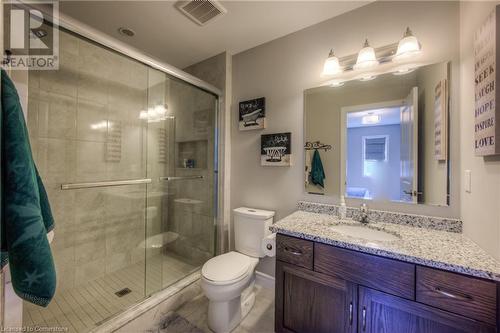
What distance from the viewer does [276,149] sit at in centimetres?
193

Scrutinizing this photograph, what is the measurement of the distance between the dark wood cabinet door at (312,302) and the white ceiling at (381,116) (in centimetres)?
112

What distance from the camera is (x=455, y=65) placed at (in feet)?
4.22

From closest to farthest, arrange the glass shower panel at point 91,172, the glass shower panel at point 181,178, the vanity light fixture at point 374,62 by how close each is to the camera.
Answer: the vanity light fixture at point 374,62
the glass shower panel at point 91,172
the glass shower panel at point 181,178

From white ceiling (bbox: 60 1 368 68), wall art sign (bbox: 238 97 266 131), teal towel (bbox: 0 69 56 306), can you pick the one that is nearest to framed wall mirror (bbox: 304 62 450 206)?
wall art sign (bbox: 238 97 266 131)

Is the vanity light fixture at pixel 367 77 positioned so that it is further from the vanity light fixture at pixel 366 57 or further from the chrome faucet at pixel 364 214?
the chrome faucet at pixel 364 214

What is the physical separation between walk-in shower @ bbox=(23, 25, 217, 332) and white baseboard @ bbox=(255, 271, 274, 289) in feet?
1.96

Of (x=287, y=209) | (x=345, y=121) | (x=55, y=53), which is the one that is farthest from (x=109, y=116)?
(x=345, y=121)

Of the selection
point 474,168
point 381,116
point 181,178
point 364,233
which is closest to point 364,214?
point 364,233

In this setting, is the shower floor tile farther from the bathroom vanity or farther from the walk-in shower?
the bathroom vanity

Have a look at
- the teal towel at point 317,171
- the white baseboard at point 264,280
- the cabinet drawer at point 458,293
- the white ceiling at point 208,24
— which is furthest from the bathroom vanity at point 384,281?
the white ceiling at point 208,24

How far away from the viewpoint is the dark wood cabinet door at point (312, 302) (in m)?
1.11

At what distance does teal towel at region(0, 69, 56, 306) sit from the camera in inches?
22.2

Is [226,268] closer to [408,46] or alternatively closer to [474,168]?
[474,168]

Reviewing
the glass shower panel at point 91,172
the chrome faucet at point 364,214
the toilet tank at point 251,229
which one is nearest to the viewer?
the chrome faucet at point 364,214
